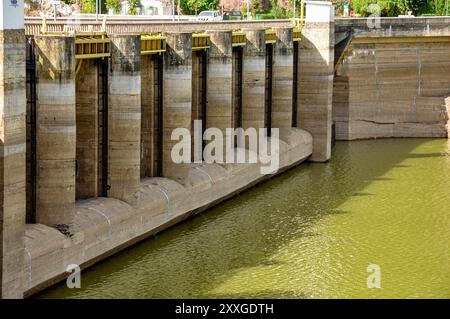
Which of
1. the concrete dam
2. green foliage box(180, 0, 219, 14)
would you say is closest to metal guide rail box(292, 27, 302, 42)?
the concrete dam

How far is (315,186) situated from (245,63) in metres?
6.47

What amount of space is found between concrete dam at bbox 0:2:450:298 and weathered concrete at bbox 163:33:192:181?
49mm

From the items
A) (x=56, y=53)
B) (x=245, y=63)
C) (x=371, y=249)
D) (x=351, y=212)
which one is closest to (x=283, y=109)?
(x=245, y=63)

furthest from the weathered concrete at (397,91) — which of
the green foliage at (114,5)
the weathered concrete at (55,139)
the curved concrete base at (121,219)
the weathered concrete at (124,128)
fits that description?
the weathered concrete at (55,139)

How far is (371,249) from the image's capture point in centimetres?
3459

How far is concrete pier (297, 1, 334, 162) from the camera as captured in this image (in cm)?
5209

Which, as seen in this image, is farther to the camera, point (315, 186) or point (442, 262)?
point (315, 186)

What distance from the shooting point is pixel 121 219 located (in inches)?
1304

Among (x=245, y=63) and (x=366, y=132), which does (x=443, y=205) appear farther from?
(x=366, y=132)

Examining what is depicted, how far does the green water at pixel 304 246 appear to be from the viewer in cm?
2991

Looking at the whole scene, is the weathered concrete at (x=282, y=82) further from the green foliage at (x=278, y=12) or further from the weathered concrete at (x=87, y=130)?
the green foliage at (x=278, y=12)

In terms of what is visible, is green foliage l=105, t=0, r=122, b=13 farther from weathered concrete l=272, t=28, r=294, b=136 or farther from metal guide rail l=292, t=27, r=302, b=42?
weathered concrete l=272, t=28, r=294, b=136

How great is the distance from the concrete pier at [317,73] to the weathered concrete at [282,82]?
2.40m

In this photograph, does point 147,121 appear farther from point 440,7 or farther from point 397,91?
point 440,7
